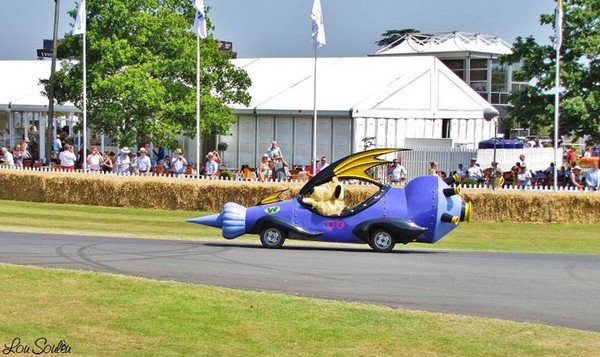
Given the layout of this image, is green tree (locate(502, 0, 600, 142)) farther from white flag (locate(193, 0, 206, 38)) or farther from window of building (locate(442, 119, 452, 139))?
white flag (locate(193, 0, 206, 38))

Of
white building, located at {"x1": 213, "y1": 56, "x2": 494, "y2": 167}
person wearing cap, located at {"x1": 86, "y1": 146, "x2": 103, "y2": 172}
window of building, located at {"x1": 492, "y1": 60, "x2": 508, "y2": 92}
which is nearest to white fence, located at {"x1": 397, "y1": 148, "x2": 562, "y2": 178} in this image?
white building, located at {"x1": 213, "y1": 56, "x2": 494, "y2": 167}

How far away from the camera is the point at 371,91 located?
3966cm

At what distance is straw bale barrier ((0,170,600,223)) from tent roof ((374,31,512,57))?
32.0 metres

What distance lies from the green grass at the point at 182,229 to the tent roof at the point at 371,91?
12705 mm

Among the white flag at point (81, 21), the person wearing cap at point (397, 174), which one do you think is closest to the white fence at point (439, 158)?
the person wearing cap at point (397, 174)

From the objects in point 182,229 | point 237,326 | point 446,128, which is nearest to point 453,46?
point 446,128

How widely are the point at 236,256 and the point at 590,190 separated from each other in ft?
47.5

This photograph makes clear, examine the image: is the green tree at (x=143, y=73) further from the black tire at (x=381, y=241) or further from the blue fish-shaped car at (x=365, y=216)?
the black tire at (x=381, y=241)

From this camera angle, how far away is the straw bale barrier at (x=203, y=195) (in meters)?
26.5

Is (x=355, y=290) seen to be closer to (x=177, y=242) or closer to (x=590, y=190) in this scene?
(x=177, y=242)

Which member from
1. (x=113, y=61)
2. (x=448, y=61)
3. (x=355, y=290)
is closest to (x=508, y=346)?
(x=355, y=290)

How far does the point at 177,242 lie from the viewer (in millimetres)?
19281

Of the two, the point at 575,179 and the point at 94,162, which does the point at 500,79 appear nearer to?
the point at 575,179

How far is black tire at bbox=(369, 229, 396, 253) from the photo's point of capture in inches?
722
